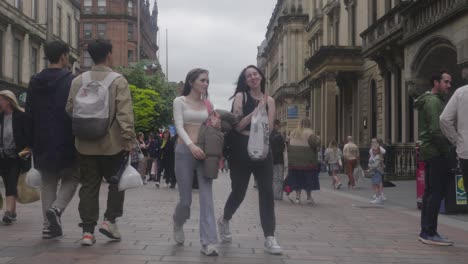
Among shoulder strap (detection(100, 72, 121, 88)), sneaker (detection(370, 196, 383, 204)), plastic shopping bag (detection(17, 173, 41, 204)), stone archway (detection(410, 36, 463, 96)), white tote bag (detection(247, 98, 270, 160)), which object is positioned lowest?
sneaker (detection(370, 196, 383, 204))

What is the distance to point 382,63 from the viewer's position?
27.0 meters

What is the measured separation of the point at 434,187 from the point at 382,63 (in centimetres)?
2094

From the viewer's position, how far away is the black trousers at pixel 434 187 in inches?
268

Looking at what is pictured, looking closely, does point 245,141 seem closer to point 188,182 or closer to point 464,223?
point 188,182

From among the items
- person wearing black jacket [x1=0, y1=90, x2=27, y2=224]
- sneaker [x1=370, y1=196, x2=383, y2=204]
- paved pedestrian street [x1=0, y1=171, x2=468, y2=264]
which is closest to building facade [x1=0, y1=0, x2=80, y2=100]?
sneaker [x1=370, y1=196, x2=383, y2=204]

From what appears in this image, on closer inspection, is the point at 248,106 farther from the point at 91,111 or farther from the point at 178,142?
the point at 91,111

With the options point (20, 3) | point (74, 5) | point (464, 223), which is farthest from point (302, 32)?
point (464, 223)

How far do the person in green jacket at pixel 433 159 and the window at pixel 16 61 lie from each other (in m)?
32.5

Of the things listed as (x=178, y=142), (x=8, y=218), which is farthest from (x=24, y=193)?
(x=178, y=142)

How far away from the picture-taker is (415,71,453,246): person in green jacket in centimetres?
682

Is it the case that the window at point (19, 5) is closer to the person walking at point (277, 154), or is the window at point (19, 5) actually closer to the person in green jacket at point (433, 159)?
the person walking at point (277, 154)

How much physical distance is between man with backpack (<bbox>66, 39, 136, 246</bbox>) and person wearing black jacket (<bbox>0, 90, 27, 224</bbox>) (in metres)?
1.98

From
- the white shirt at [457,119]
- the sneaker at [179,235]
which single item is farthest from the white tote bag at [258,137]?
the white shirt at [457,119]

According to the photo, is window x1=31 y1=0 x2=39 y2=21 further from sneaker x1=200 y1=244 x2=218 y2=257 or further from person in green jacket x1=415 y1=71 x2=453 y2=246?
sneaker x1=200 y1=244 x2=218 y2=257
